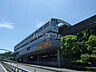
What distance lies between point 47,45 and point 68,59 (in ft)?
23.4

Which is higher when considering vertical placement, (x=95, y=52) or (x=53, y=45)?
(x=53, y=45)

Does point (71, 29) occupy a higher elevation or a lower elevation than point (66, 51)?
higher

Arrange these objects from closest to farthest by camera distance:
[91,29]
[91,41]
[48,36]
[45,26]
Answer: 1. [91,41]
2. [91,29]
3. [48,36]
4. [45,26]

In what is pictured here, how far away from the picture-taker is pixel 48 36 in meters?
30.3

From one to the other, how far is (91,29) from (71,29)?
6147mm

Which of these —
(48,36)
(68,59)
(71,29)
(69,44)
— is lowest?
(68,59)

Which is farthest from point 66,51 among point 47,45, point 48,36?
point 48,36

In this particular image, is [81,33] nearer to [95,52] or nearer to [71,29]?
[71,29]

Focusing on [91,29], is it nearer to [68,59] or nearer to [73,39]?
[73,39]

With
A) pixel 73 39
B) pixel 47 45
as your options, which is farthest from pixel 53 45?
pixel 73 39

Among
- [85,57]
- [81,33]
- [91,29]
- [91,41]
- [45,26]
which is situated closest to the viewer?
[91,41]

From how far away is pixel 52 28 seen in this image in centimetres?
3081

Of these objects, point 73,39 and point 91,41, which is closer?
point 91,41

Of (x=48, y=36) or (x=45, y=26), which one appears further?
(x=45, y=26)
